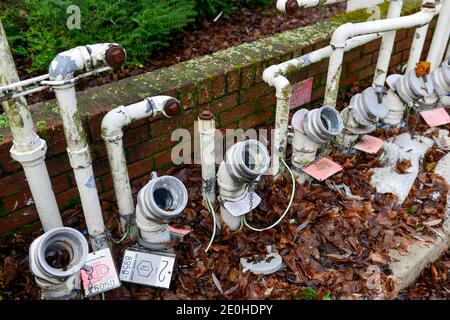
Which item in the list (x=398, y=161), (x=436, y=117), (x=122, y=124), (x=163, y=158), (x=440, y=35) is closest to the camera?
(x=122, y=124)

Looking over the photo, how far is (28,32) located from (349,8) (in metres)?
2.40

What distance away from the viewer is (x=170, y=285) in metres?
1.99

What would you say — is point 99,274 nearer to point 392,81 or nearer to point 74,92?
point 74,92

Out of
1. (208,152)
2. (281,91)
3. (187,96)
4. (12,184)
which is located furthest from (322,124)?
(12,184)

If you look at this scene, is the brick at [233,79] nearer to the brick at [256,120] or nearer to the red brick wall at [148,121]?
the red brick wall at [148,121]

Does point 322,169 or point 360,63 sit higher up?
point 360,63

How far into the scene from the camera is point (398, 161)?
2727mm

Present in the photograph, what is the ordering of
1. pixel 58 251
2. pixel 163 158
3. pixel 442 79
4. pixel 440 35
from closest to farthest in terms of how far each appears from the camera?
1. pixel 58 251
2. pixel 163 158
3. pixel 442 79
4. pixel 440 35

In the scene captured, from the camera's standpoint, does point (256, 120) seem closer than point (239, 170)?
No

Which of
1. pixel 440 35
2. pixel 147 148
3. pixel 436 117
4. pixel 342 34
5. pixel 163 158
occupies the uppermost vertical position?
pixel 342 34

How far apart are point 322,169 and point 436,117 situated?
1.18 m

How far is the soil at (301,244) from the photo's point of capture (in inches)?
78.3

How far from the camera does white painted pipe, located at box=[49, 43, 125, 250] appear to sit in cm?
153

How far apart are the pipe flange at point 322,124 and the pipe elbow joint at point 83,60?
3.60ft
